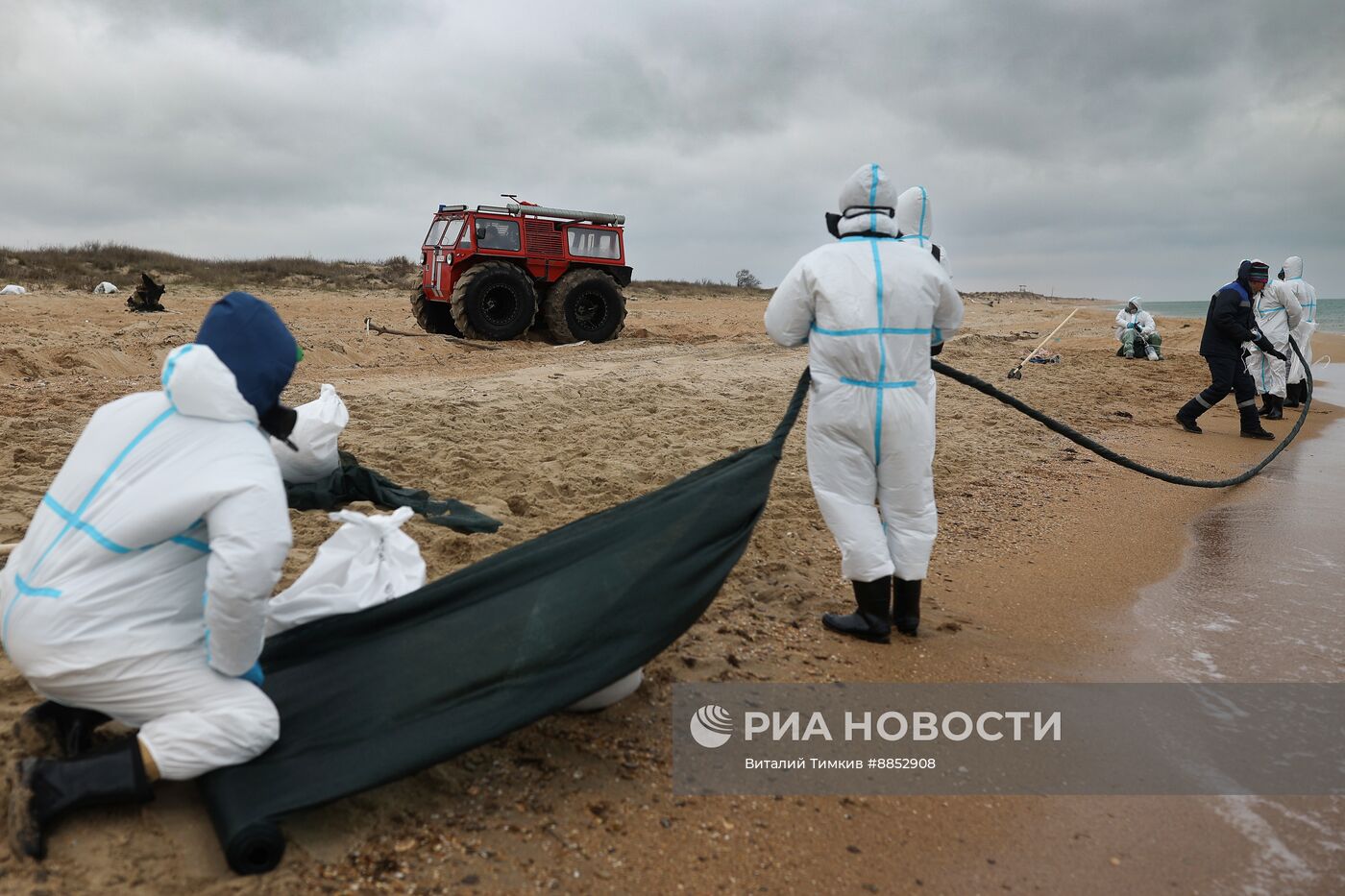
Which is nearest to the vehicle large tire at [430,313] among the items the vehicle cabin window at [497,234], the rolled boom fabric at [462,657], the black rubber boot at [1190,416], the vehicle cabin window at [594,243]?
the vehicle cabin window at [497,234]

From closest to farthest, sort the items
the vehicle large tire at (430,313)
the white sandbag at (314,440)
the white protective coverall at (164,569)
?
the white protective coverall at (164,569)
the white sandbag at (314,440)
the vehicle large tire at (430,313)

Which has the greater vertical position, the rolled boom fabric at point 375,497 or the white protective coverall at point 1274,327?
the white protective coverall at point 1274,327

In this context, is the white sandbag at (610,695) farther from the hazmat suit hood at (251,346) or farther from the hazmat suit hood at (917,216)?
the hazmat suit hood at (917,216)

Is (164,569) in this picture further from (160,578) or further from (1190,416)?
(1190,416)

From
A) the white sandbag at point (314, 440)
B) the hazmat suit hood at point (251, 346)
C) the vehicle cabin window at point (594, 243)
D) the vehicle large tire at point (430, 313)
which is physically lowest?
the white sandbag at point (314, 440)

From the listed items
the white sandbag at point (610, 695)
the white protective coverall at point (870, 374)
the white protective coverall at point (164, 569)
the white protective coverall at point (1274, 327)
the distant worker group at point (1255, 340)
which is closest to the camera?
the white protective coverall at point (164, 569)

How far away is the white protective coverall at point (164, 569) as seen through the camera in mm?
1997

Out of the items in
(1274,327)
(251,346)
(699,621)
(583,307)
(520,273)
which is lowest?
(699,621)

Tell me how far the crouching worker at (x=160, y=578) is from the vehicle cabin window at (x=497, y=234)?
1095 cm

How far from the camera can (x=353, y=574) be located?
261cm

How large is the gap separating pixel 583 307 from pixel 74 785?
38.7ft

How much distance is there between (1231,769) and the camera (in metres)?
2.78

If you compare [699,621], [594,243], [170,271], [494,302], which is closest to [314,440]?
[699,621]

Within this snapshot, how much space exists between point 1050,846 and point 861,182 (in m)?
2.31
